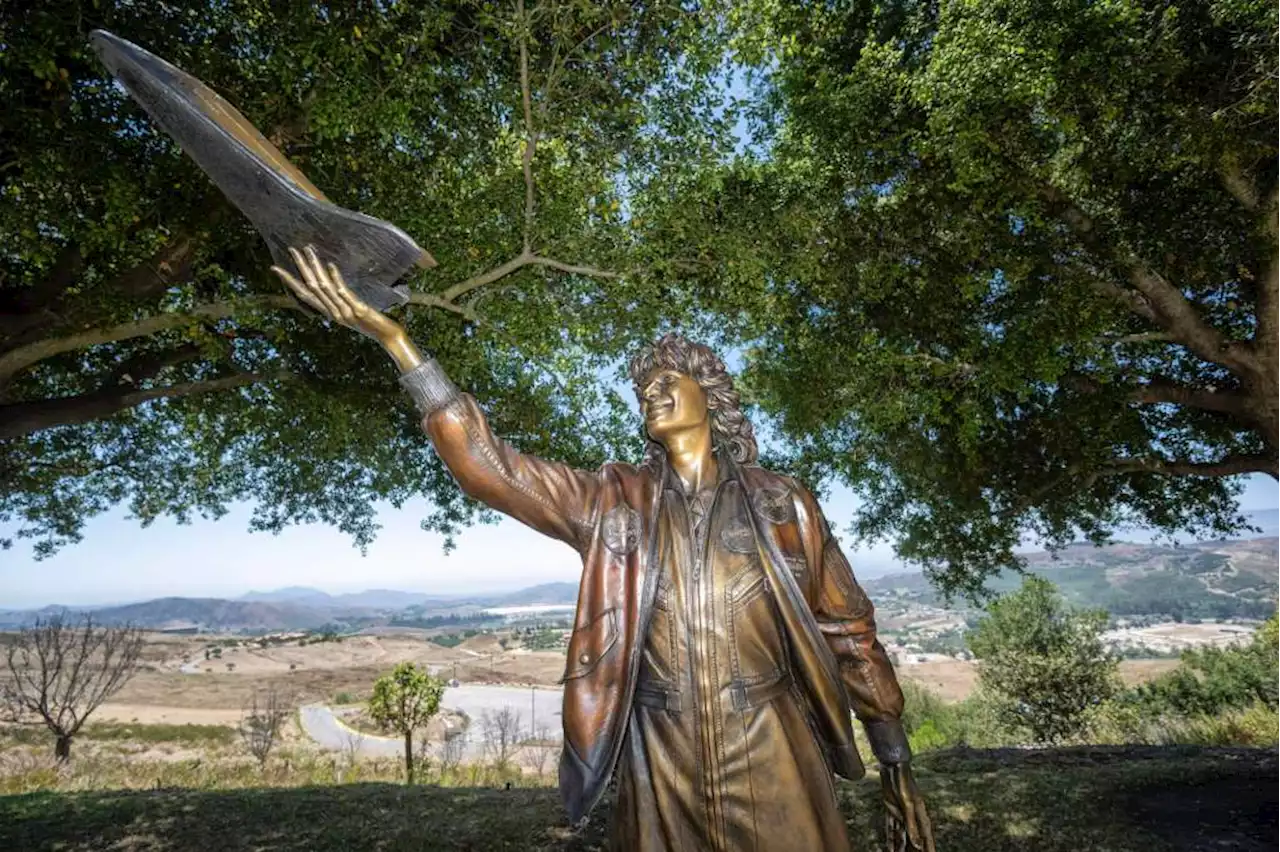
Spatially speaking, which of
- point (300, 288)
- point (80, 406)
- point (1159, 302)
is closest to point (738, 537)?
point (300, 288)

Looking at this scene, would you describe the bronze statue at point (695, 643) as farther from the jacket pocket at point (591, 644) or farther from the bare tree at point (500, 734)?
the bare tree at point (500, 734)

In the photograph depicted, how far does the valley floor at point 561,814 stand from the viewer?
6.36m

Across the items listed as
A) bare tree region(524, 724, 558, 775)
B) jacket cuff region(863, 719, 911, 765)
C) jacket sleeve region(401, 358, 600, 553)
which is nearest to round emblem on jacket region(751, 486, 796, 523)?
jacket sleeve region(401, 358, 600, 553)

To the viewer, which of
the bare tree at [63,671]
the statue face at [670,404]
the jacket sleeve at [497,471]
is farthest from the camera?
the bare tree at [63,671]

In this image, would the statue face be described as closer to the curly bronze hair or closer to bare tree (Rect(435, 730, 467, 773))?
the curly bronze hair

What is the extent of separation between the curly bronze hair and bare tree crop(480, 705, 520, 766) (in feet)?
43.9

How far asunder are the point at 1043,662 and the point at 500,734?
19.8 meters

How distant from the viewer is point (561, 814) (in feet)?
24.3

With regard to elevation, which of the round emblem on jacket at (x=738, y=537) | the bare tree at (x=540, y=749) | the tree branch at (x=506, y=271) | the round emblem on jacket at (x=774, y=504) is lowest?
the bare tree at (x=540, y=749)

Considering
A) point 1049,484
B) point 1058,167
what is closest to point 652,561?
point 1058,167

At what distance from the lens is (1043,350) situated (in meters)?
6.60

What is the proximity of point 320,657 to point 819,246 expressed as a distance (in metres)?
33.1

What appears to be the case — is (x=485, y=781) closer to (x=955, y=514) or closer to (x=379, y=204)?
(x=955, y=514)

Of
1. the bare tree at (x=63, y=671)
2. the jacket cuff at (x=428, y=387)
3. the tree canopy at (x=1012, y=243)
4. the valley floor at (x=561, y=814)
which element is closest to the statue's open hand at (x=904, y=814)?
the jacket cuff at (x=428, y=387)
